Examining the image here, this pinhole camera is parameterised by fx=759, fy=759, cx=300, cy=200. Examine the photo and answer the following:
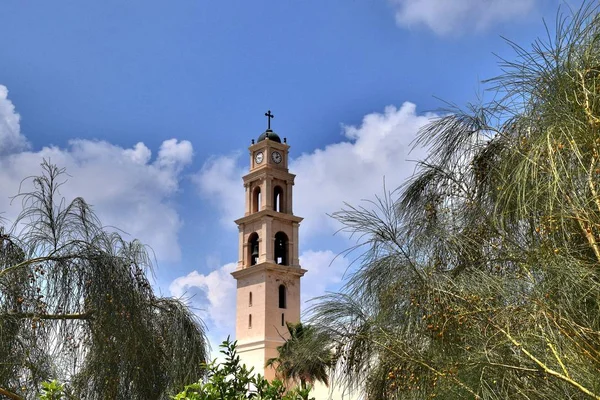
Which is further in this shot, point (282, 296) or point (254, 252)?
point (254, 252)

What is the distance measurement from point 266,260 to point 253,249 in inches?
94.7

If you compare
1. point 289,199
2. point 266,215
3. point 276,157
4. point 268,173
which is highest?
point 276,157

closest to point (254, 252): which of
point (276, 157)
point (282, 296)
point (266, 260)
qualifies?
point (266, 260)

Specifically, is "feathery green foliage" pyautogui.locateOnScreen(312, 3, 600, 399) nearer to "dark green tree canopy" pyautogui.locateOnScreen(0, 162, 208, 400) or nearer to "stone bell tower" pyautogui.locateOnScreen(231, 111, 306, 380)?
"dark green tree canopy" pyautogui.locateOnScreen(0, 162, 208, 400)

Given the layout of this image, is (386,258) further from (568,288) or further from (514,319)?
(568,288)

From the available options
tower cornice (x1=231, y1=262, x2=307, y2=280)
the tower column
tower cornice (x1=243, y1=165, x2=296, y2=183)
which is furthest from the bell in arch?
tower cornice (x1=243, y1=165, x2=296, y2=183)

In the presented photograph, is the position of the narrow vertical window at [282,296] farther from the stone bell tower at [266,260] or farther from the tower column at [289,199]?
the tower column at [289,199]

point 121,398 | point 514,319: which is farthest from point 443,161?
point 121,398

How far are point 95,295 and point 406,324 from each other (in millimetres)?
3124

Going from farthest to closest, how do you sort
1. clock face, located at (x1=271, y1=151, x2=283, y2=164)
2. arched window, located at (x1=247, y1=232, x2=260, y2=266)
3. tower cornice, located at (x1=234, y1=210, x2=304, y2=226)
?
clock face, located at (x1=271, y1=151, x2=283, y2=164) → arched window, located at (x1=247, y1=232, x2=260, y2=266) → tower cornice, located at (x1=234, y1=210, x2=304, y2=226)

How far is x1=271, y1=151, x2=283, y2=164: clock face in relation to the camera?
152 ft

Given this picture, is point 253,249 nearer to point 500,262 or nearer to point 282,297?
point 282,297

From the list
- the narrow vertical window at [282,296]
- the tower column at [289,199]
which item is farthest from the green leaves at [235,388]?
the tower column at [289,199]

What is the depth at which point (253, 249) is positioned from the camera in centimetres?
4544
